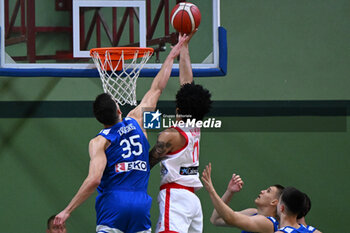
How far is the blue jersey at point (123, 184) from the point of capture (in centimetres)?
473

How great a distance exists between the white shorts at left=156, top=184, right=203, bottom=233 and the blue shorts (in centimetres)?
17

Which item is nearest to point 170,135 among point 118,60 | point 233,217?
point 233,217

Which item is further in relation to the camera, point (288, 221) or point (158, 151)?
point (158, 151)

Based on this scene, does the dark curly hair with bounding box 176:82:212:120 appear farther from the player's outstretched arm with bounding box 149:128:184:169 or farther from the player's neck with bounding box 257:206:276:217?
the player's neck with bounding box 257:206:276:217

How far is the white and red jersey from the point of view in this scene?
4902 mm

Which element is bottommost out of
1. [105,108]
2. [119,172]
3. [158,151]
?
[119,172]

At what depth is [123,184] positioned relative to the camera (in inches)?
188

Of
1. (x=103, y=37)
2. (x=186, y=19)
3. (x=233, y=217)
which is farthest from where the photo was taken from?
(x=103, y=37)

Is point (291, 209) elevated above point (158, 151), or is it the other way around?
point (158, 151)

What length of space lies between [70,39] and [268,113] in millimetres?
3306

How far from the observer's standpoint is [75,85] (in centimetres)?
845

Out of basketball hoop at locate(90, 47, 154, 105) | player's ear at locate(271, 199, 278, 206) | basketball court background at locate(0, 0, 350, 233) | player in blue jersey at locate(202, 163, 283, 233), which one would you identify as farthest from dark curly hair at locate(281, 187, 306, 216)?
basketball court background at locate(0, 0, 350, 233)

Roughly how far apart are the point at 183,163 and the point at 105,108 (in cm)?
81

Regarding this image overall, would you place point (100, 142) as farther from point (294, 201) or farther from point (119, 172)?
point (294, 201)
